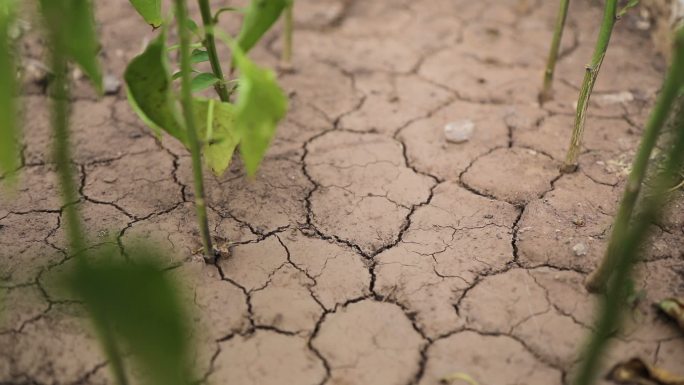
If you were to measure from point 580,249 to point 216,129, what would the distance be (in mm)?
963

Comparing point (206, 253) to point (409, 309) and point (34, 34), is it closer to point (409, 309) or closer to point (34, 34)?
point (409, 309)

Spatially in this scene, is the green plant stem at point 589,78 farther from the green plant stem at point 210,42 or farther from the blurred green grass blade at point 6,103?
the blurred green grass blade at point 6,103

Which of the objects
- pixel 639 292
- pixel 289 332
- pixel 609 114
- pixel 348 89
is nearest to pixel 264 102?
pixel 289 332

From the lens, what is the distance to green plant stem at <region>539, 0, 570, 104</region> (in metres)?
2.05

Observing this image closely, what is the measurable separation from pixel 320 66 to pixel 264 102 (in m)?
1.42

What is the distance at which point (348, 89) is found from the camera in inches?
96.0

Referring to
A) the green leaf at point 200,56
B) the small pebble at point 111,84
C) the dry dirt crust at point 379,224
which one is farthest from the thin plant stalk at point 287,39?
the green leaf at point 200,56

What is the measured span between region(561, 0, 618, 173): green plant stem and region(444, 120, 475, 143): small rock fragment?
0.33 m

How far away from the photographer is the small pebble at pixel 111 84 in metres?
2.39

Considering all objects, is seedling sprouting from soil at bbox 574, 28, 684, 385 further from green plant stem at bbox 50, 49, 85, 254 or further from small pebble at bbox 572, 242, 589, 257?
green plant stem at bbox 50, 49, 85, 254

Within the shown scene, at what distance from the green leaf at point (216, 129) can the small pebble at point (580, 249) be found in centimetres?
90

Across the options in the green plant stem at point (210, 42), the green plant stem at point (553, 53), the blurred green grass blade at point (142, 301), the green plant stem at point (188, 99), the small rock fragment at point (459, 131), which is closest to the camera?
the blurred green grass blade at point (142, 301)

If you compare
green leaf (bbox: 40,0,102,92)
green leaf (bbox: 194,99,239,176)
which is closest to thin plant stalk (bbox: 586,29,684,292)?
green leaf (bbox: 194,99,239,176)

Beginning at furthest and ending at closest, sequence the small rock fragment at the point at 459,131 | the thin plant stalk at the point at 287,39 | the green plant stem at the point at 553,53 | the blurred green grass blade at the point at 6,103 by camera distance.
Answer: the thin plant stalk at the point at 287,39
the small rock fragment at the point at 459,131
the green plant stem at the point at 553,53
the blurred green grass blade at the point at 6,103
